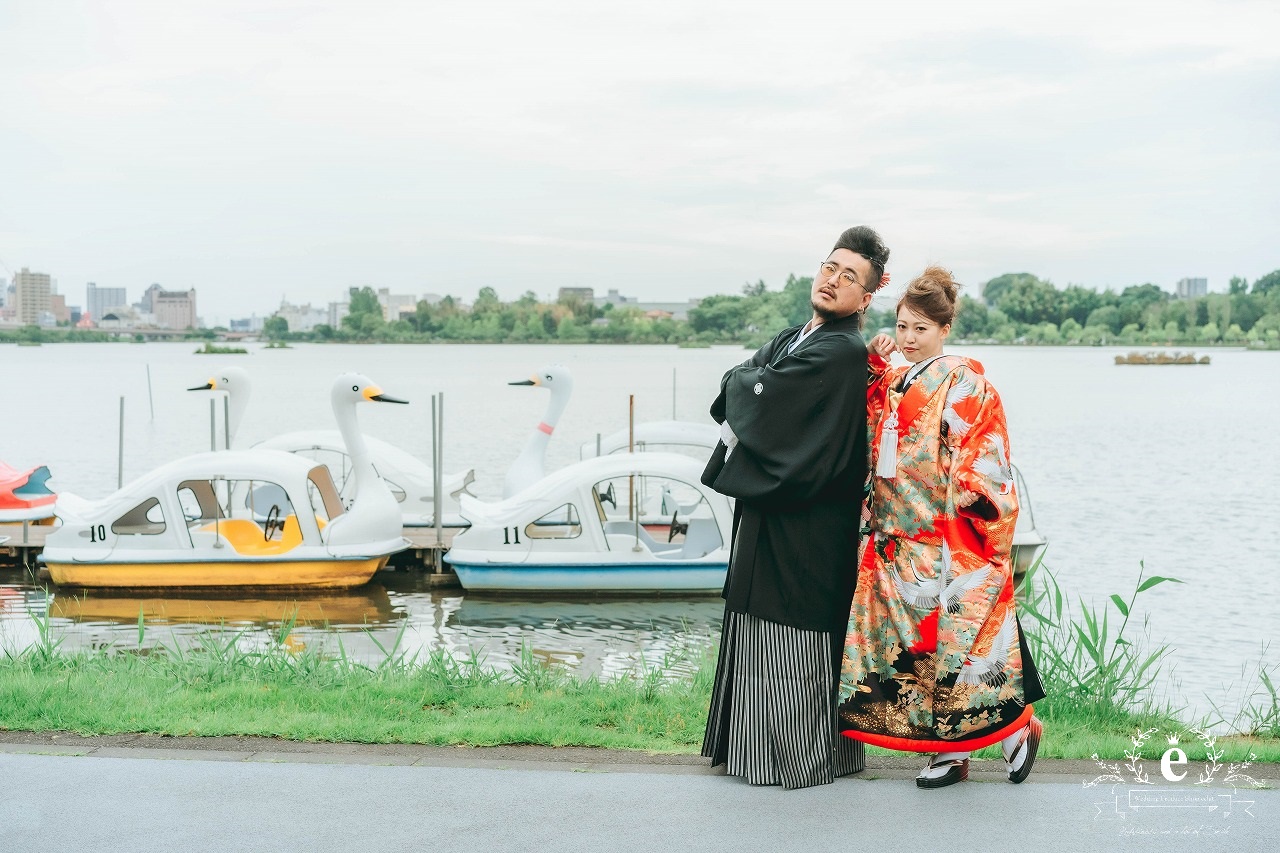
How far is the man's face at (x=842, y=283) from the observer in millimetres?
3967

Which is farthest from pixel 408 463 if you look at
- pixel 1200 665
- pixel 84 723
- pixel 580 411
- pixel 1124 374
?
pixel 1124 374

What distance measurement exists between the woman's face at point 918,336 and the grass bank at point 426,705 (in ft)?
4.77

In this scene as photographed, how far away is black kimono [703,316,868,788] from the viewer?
3.86 m

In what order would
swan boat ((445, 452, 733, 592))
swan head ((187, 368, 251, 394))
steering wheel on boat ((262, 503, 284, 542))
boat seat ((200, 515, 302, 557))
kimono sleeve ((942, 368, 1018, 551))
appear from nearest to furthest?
kimono sleeve ((942, 368, 1018, 551)), swan boat ((445, 452, 733, 592)), boat seat ((200, 515, 302, 557)), steering wheel on boat ((262, 503, 284, 542)), swan head ((187, 368, 251, 394))

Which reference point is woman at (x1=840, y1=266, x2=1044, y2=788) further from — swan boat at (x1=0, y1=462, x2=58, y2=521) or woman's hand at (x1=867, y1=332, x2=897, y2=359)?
swan boat at (x1=0, y1=462, x2=58, y2=521)

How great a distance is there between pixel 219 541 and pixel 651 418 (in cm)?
3622

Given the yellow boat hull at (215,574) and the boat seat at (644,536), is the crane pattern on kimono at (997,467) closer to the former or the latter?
the boat seat at (644,536)

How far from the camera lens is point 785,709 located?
13.2ft

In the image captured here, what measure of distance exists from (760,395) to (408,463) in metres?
13.1

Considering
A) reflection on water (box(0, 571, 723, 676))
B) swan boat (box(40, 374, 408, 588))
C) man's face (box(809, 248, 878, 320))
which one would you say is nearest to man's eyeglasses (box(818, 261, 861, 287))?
man's face (box(809, 248, 878, 320))

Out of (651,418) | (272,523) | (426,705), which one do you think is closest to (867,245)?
(426,705)

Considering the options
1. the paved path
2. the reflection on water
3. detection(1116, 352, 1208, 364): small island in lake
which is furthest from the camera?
detection(1116, 352, 1208, 364): small island in lake

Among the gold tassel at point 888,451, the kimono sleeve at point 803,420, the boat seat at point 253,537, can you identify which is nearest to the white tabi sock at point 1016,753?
the gold tassel at point 888,451

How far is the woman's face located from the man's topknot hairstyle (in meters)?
0.16
